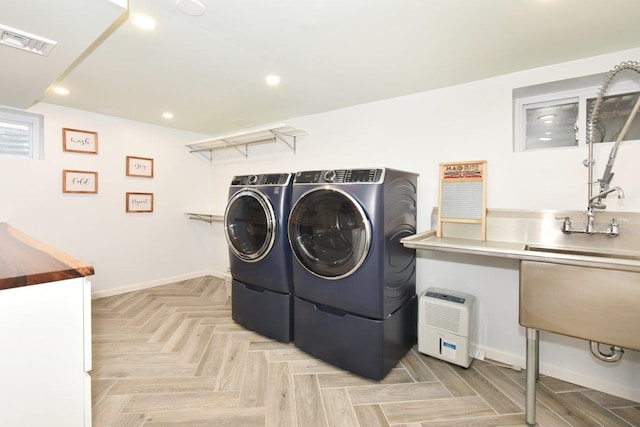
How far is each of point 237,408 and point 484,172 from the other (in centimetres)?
218

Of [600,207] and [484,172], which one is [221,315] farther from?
[600,207]

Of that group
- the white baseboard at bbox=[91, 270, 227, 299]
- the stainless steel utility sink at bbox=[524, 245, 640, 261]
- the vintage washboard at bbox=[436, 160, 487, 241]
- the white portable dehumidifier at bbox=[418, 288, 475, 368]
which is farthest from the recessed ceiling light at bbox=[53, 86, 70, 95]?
the stainless steel utility sink at bbox=[524, 245, 640, 261]

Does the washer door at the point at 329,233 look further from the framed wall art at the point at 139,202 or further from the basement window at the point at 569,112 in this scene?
the framed wall art at the point at 139,202

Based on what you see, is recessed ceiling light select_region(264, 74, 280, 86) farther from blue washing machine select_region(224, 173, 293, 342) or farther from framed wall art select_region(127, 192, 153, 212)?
framed wall art select_region(127, 192, 153, 212)

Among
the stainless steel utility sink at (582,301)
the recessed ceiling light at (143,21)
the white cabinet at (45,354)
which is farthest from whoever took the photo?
the recessed ceiling light at (143,21)

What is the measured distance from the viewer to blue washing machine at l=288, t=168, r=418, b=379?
1.79 metres

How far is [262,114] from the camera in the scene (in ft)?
10.3

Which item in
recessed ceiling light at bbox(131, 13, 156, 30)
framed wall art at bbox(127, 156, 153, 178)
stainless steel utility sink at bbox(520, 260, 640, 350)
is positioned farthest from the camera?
framed wall art at bbox(127, 156, 153, 178)

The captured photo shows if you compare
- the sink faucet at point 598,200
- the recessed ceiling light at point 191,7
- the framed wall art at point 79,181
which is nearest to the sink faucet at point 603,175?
the sink faucet at point 598,200

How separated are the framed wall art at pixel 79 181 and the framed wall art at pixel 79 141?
0.23 m

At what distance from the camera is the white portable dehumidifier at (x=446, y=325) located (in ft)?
6.33

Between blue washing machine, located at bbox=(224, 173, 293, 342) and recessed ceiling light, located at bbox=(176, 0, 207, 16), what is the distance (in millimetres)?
1161

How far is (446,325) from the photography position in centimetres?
199

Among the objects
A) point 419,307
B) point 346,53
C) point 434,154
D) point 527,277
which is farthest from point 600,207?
point 346,53
